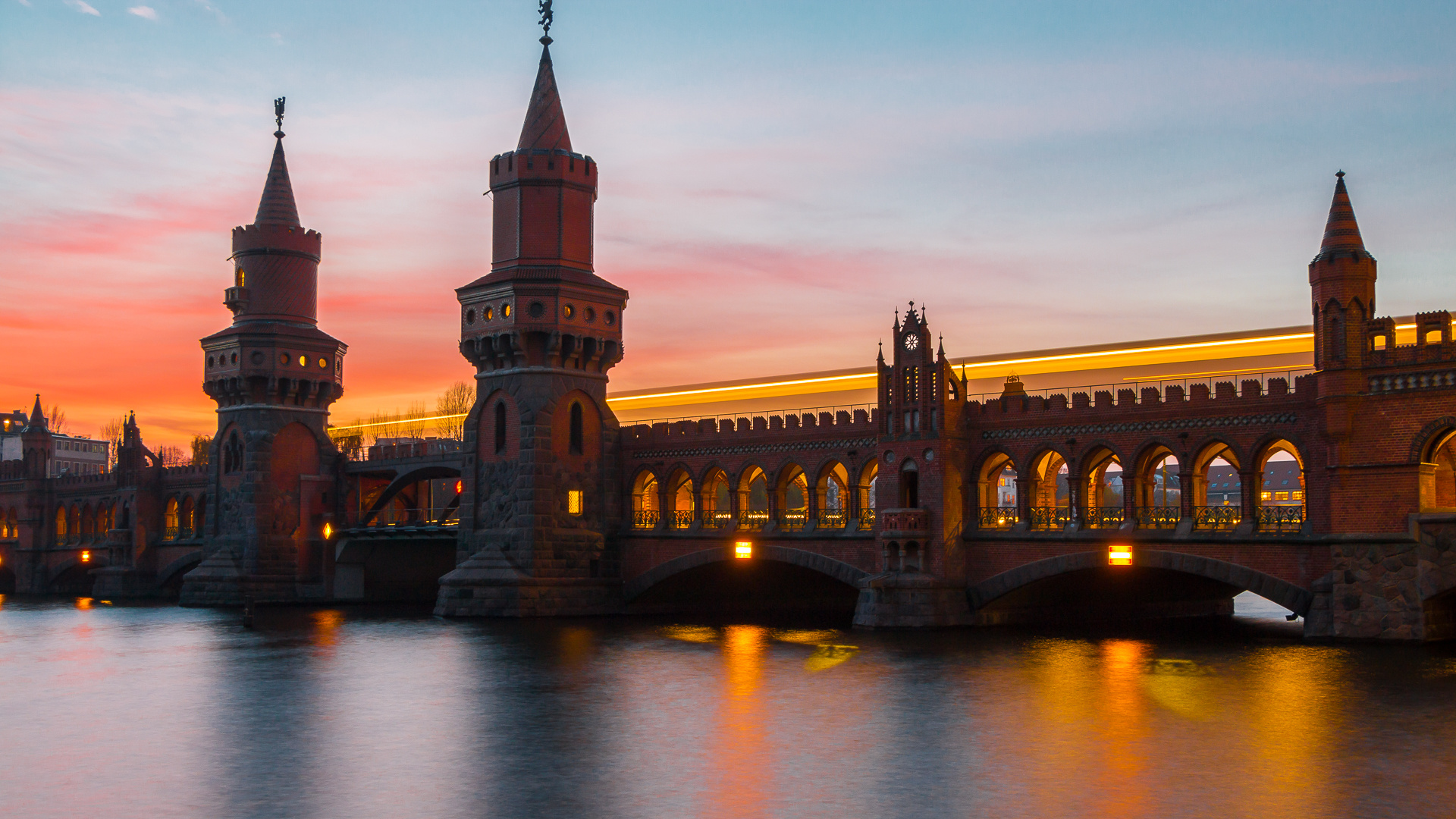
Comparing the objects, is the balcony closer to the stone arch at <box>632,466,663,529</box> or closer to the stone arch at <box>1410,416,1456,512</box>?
the stone arch at <box>632,466,663,529</box>

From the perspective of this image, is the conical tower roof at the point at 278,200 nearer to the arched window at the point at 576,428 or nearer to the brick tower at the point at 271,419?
the brick tower at the point at 271,419

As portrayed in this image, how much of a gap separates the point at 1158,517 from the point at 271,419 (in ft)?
144

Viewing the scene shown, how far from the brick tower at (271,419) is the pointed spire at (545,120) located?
1785 cm

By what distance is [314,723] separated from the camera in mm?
24453

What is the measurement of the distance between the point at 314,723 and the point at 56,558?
72.0 m

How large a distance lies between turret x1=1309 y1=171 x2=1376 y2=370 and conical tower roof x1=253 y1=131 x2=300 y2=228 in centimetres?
4912

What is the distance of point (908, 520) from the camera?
43094 mm

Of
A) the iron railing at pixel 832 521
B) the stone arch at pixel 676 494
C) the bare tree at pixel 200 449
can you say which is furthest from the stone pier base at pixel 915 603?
the bare tree at pixel 200 449

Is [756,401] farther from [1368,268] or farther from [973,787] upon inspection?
[973,787]

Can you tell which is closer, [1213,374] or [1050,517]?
[1213,374]

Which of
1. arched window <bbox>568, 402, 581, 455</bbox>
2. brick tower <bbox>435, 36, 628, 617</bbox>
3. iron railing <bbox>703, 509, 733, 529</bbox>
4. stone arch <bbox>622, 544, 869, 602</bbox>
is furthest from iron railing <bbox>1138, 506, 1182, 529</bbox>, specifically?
arched window <bbox>568, 402, 581, 455</bbox>

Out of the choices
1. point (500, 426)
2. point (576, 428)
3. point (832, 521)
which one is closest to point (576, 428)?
point (576, 428)

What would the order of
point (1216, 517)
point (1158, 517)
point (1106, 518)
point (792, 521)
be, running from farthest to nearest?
point (792, 521), point (1106, 518), point (1158, 517), point (1216, 517)

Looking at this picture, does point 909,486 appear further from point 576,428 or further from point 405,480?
point 405,480
